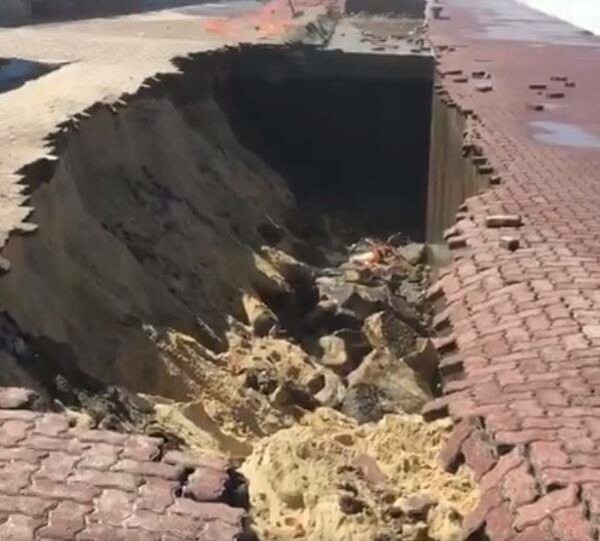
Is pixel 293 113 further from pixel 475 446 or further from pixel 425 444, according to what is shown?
pixel 475 446

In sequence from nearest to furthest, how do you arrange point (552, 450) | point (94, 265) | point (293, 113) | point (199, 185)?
point (552, 450)
point (94, 265)
point (199, 185)
point (293, 113)

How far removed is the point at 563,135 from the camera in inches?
451

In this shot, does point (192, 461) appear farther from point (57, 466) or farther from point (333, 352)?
point (333, 352)

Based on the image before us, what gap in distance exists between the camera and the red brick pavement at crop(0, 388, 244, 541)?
4.15 m

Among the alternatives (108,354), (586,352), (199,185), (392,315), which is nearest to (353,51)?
(199,185)

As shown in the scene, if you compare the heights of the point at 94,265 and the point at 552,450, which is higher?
the point at 552,450

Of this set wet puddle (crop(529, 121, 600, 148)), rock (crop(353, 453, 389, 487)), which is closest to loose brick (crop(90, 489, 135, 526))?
rock (crop(353, 453, 389, 487))

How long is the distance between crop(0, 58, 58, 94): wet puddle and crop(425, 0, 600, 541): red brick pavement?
7.13m

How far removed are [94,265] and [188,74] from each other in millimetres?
7475

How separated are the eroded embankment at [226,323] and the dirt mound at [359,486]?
0.02m

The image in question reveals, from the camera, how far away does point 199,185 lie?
15422mm

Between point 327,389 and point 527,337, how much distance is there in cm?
526

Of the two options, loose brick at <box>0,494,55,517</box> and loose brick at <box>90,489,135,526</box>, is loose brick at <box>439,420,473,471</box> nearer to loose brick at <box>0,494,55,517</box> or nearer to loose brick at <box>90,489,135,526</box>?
loose brick at <box>90,489,135,526</box>

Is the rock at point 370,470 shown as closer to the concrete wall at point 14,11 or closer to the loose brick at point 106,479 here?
the loose brick at point 106,479
